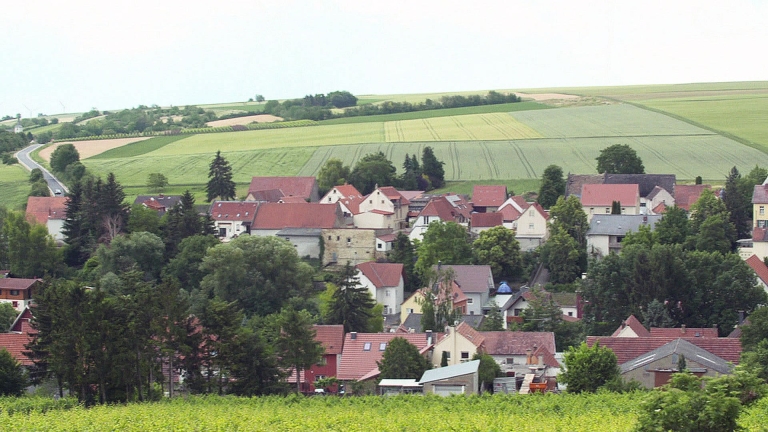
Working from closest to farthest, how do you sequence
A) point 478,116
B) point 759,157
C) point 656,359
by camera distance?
point 656,359, point 759,157, point 478,116

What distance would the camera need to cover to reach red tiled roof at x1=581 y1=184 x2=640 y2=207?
82.8 m

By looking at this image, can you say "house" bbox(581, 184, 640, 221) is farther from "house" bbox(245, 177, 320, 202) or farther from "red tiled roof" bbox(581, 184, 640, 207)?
"house" bbox(245, 177, 320, 202)

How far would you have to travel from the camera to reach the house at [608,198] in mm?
82438

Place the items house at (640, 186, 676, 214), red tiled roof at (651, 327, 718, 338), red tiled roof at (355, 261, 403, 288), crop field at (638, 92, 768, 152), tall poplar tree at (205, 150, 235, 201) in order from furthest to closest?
crop field at (638, 92, 768, 152)
tall poplar tree at (205, 150, 235, 201)
house at (640, 186, 676, 214)
red tiled roof at (355, 261, 403, 288)
red tiled roof at (651, 327, 718, 338)

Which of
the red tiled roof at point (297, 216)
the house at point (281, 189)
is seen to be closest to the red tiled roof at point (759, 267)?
the red tiled roof at point (297, 216)

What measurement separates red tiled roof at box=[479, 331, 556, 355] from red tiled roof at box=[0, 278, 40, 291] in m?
29.4

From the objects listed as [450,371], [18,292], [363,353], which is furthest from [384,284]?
[450,371]

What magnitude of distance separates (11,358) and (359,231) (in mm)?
34280

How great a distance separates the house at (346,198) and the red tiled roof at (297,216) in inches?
144

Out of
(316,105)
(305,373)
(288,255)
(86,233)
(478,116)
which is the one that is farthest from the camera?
(316,105)

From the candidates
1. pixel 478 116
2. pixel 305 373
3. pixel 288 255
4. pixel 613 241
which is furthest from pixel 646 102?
pixel 305 373

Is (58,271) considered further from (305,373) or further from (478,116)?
(478,116)

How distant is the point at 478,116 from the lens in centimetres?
15388

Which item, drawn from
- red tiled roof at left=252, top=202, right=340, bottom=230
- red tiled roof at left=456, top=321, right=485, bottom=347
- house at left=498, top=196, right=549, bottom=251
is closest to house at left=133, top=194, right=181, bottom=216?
red tiled roof at left=252, top=202, right=340, bottom=230
